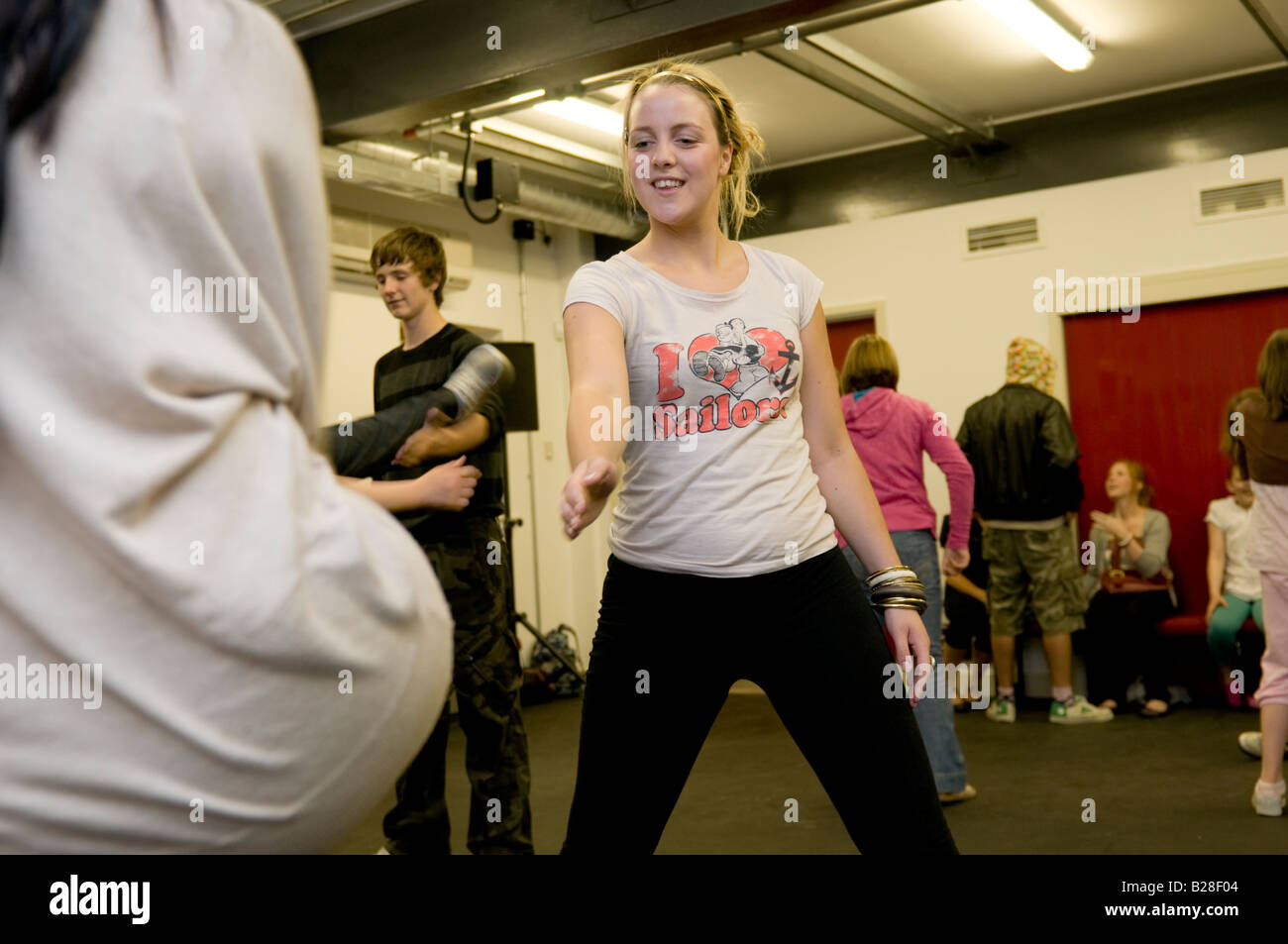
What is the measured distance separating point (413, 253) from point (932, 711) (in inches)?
88.5

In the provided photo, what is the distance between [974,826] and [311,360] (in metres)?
3.73

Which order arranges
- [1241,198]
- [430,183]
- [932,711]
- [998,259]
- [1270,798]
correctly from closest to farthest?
[1270,798]
[932,711]
[1241,198]
[430,183]
[998,259]

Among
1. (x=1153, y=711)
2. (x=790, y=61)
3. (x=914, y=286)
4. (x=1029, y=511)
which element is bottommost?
(x=1153, y=711)

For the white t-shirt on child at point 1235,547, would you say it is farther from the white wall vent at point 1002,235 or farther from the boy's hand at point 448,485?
the boy's hand at point 448,485

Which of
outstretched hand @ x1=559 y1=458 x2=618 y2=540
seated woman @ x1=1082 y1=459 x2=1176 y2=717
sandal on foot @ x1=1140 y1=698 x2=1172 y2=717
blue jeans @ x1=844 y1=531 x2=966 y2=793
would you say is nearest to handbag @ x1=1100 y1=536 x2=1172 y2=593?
seated woman @ x1=1082 y1=459 x2=1176 y2=717

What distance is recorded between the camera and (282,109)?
645 mm

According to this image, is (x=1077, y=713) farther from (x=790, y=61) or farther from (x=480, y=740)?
Answer: (x=480, y=740)

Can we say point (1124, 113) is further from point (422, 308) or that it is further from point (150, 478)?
point (150, 478)

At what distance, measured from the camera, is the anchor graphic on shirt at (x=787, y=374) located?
183 centimetres

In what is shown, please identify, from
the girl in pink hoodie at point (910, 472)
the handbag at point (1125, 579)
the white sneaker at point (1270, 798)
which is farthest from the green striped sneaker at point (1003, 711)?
the white sneaker at point (1270, 798)

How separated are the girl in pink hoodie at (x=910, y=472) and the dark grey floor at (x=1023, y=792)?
27 cm

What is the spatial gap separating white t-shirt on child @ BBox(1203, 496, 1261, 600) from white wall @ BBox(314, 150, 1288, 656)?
1.33 metres

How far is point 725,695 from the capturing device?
1.67m

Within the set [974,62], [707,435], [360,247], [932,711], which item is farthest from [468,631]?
[974,62]
